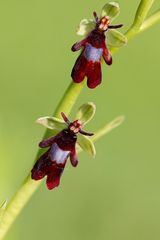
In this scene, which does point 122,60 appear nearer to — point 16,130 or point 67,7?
point 67,7

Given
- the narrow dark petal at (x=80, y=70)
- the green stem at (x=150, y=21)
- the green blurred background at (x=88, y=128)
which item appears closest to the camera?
the narrow dark petal at (x=80, y=70)

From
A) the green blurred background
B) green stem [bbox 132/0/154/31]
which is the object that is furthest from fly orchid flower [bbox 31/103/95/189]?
the green blurred background

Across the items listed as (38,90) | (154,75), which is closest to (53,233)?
(38,90)

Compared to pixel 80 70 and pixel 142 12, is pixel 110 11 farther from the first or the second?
pixel 80 70

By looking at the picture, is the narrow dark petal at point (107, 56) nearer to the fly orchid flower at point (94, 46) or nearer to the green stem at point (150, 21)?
the fly orchid flower at point (94, 46)

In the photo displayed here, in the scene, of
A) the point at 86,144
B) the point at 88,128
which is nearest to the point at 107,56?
the point at 86,144

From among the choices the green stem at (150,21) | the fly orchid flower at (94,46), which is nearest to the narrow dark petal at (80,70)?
the fly orchid flower at (94,46)
